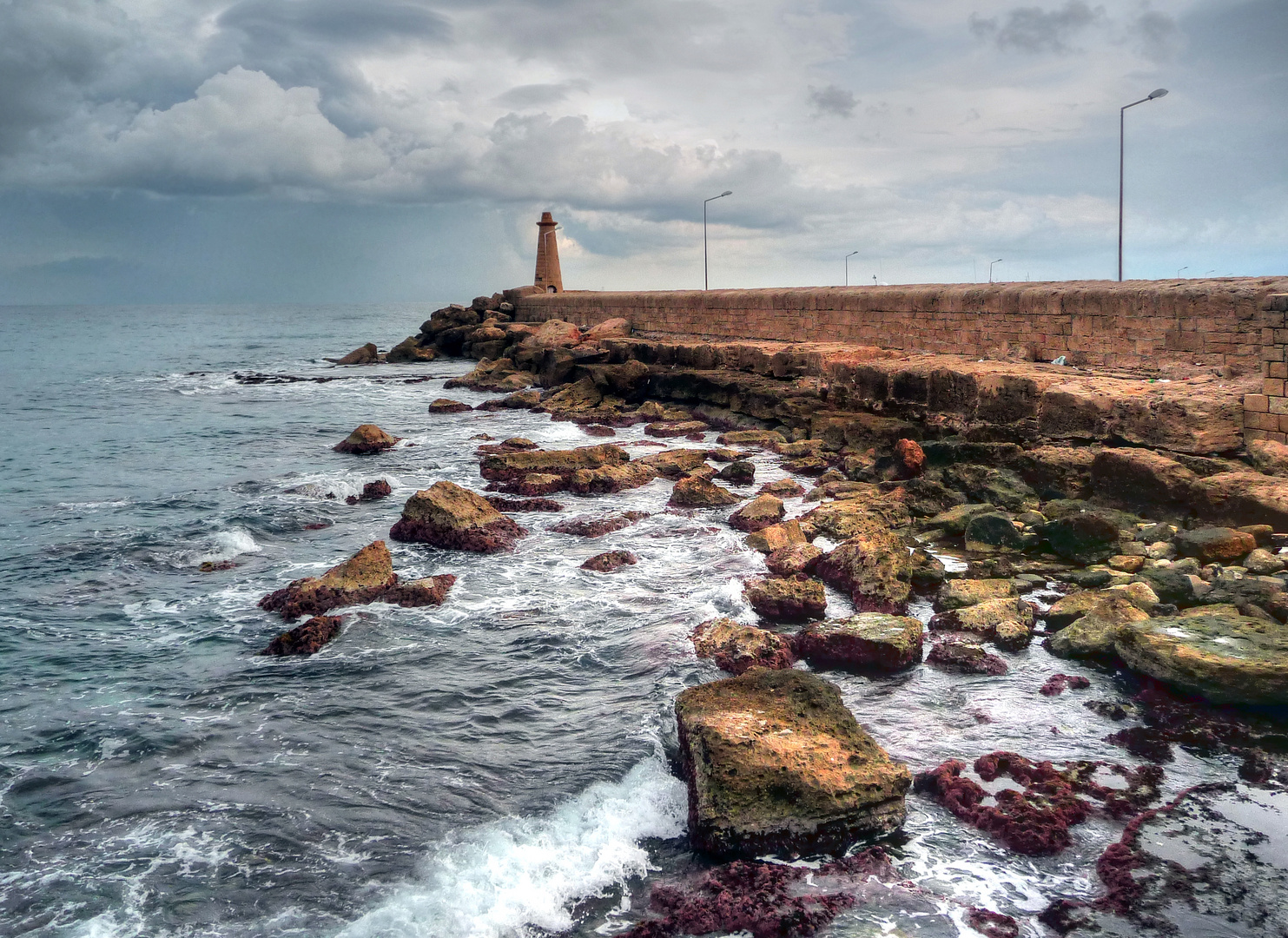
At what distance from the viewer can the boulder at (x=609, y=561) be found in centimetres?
873

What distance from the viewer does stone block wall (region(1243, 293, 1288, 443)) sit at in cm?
826

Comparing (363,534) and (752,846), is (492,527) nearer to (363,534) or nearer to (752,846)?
(363,534)

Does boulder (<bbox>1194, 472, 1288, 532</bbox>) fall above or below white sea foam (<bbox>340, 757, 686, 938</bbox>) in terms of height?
above

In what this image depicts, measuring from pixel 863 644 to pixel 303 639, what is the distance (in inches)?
176

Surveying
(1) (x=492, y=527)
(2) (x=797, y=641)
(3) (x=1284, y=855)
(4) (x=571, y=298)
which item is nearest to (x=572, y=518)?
(1) (x=492, y=527)

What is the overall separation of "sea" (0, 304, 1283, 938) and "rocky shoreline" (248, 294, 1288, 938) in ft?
0.60

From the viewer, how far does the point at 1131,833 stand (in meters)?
4.22

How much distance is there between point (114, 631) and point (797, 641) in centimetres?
604

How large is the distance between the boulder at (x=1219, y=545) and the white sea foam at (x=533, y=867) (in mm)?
5414

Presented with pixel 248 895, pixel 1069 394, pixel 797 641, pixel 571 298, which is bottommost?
pixel 248 895

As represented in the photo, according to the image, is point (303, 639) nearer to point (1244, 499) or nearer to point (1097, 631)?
point (1097, 631)

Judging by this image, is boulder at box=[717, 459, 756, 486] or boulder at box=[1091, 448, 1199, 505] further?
boulder at box=[717, 459, 756, 486]

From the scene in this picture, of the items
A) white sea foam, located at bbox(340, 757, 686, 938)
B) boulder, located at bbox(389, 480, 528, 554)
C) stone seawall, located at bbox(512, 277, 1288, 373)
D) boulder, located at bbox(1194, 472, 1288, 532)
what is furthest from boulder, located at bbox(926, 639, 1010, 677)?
stone seawall, located at bbox(512, 277, 1288, 373)

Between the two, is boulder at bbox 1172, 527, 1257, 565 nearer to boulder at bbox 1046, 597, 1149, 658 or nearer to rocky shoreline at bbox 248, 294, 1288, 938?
rocky shoreline at bbox 248, 294, 1288, 938
